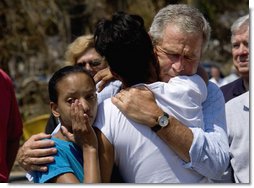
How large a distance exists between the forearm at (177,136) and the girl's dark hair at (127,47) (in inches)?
7.1

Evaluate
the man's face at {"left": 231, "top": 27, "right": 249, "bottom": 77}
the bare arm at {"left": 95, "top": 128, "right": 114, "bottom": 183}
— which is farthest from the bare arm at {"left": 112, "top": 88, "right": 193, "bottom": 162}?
the man's face at {"left": 231, "top": 27, "right": 249, "bottom": 77}

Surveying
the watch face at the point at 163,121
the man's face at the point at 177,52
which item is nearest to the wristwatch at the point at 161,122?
the watch face at the point at 163,121

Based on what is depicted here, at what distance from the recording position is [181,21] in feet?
6.31

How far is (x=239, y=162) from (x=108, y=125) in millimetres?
658

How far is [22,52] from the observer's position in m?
8.89

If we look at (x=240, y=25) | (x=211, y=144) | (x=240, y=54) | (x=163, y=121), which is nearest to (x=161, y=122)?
(x=163, y=121)

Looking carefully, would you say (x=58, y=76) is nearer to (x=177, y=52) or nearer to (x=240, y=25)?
(x=177, y=52)

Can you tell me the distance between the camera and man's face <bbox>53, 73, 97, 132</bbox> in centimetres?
194

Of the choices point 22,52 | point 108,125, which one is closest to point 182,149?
point 108,125

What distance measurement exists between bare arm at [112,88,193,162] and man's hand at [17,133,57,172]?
0.26 meters

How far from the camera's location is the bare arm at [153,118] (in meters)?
1.83

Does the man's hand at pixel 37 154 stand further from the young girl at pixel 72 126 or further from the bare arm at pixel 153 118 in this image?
the bare arm at pixel 153 118

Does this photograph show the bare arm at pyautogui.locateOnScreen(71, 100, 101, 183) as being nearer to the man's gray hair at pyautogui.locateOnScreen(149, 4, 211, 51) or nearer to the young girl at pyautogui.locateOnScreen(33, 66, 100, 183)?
the young girl at pyautogui.locateOnScreen(33, 66, 100, 183)

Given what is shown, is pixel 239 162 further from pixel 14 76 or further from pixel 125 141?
pixel 14 76
